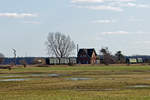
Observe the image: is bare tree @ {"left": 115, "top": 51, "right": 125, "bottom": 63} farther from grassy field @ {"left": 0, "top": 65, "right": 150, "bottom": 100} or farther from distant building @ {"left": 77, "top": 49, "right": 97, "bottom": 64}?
grassy field @ {"left": 0, "top": 65, "right": 150, "bottom": 100}

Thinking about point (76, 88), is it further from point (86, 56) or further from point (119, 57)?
point (119, 57)

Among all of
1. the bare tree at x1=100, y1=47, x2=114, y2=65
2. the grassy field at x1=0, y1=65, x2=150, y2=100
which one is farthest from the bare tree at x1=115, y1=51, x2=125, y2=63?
the grassy field at x1=0, y1=65, x2=150, y2=100

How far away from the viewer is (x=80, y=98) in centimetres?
2573

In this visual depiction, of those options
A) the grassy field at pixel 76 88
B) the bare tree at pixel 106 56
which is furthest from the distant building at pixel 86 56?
the grassy field at pixel 76 88

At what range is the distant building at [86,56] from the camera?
165 metres

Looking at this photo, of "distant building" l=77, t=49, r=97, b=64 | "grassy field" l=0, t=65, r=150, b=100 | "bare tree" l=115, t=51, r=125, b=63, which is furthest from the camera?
"bare tree" l=115, t=51, r=125, b=63

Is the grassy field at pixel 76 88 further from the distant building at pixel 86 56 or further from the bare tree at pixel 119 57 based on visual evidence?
the bare tree at pixel 119 57

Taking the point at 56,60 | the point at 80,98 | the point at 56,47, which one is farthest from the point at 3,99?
the point at 56,47

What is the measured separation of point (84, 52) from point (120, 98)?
14193cm

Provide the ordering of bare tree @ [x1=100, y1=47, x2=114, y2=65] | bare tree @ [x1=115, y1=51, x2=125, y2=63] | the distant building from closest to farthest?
1. bare tree @ [x1=100, y1=47, x2=114, y2=65]
2. the distant building
3. bare tree @ [x1=115, y1=51, x2=125, y2=63]

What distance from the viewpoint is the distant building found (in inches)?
6491

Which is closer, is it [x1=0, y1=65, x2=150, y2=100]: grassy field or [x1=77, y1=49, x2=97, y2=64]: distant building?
[x1=0, y1=65, x2=150, y2=100]: grassy field

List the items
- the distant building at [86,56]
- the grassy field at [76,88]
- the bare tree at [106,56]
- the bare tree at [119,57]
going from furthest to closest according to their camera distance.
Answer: the bare tree at [119,57], the distant building at [86,56], the bare tree at [106,56], the grassy field at [76,88]

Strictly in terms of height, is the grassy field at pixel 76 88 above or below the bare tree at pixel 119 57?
below
